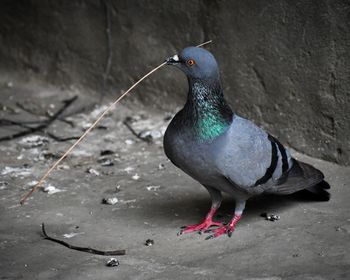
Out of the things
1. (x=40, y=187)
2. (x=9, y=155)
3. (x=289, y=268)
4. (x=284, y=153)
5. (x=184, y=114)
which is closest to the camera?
(x=289, y=268)

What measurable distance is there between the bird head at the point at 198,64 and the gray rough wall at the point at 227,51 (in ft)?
4.04

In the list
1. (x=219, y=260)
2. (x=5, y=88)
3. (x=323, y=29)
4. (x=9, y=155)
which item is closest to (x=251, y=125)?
(x=219, y=260)

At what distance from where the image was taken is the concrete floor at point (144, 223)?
3451mm

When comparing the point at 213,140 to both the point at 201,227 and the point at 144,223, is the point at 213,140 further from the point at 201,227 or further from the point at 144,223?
the point at 144,223

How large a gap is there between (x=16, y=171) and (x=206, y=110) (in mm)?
1835

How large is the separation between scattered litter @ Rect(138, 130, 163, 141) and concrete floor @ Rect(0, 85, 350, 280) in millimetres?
72

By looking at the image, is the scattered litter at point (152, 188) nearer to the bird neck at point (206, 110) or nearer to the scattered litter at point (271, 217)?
the scattered litter at point (271, 217)

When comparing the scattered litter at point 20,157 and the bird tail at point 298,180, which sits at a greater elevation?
the bird tail at point 298,180

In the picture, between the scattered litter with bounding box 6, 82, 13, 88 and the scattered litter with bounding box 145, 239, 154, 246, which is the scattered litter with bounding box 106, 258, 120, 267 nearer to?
the scattered litter with bounding box 145, 239, 154, 246

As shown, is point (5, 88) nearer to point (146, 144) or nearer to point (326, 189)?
point (146, 144)

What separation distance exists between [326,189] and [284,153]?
1.74 ft

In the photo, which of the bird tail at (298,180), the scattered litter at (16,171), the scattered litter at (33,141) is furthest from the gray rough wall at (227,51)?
the scattered litter at (16,171)

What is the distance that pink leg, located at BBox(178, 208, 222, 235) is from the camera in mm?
3924

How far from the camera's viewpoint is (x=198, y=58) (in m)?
3.56
